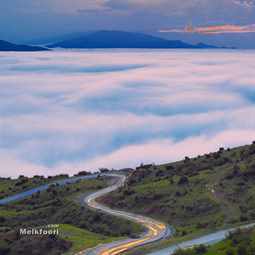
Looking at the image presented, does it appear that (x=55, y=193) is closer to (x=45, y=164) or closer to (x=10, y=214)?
(x=10, y=214)

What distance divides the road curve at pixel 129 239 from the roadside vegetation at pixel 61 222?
3.34 ft

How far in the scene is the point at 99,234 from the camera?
43.8 m

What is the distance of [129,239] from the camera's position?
1478 inches

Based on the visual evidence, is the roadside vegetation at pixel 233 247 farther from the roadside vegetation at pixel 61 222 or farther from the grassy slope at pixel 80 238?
the roadside vegetation at pixel 61 222

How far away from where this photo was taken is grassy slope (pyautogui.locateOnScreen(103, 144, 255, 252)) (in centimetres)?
4441

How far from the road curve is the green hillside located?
111cm

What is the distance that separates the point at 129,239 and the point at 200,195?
13237 millimetres

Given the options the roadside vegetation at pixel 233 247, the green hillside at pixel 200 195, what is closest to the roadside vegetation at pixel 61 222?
the green hillside at pixel 200 195

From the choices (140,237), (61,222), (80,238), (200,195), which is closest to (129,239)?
(140,237)

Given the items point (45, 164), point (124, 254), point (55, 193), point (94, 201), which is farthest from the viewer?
point (45, 164)

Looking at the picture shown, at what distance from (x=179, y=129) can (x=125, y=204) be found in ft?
470

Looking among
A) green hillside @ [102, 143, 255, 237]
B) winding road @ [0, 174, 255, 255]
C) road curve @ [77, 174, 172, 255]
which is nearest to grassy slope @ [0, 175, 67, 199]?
winding road @ [0, 174, 255, 255]

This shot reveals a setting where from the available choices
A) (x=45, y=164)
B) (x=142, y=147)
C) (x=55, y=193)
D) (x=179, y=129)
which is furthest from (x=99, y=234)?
(x=179, y=129)

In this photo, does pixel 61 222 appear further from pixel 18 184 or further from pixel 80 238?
pixel 18 184
